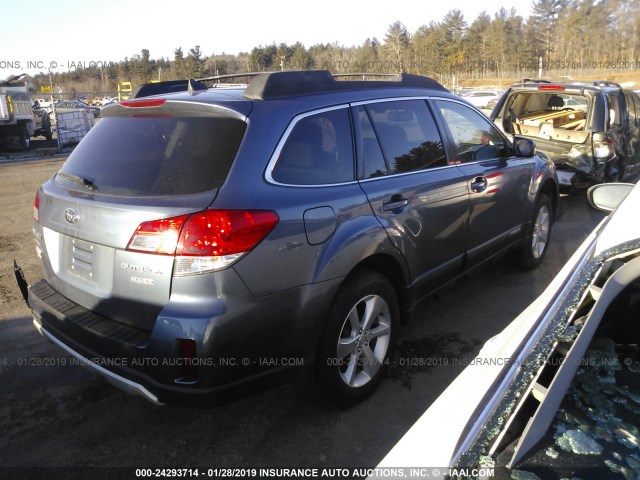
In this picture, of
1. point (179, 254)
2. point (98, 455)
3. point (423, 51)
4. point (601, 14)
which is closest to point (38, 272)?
point (98, 455)

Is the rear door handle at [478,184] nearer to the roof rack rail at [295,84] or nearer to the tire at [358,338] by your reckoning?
the roof rack rail at [295,84]

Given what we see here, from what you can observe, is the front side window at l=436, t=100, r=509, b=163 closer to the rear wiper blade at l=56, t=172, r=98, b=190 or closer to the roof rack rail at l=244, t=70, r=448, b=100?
the roof rack rail at l=244, t=70, r=448, b=100

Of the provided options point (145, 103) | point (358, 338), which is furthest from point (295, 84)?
point (358, 338)

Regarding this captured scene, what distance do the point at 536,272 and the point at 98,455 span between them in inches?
170

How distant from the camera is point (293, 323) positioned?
2.45 m

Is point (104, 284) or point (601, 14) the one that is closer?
point (104, 284)

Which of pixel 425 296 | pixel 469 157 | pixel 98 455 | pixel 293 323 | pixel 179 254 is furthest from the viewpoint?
pixel 469 157

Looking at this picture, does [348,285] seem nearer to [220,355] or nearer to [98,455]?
[220,355]

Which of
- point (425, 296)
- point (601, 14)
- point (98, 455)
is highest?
point (601, 14)

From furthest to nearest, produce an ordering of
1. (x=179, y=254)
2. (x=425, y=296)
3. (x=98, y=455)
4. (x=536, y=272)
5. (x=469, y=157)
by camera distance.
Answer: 1. (x=536, y=272)
2. (x=469, y=157)
3. (x=425, y=296)
4. (x=98, y=455)
5. (x=179, y=254)

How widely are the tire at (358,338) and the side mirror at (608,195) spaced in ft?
4.69

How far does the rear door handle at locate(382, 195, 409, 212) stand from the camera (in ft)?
9.74

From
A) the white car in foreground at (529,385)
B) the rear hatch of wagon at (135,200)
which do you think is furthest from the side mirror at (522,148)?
the rear hatch of wagon at (135,200)

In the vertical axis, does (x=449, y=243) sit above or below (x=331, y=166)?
below
